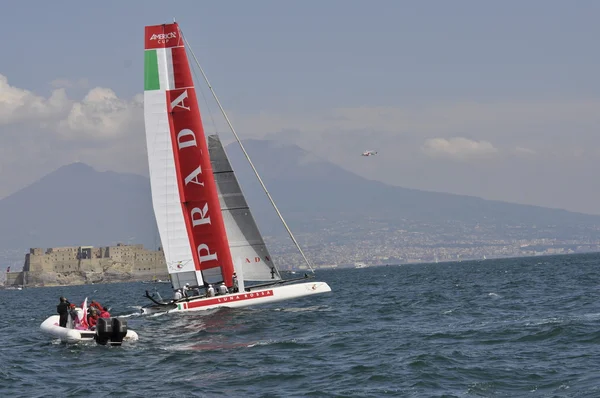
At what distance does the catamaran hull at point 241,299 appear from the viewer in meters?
34.9

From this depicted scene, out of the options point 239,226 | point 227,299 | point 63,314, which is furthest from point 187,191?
point 63,314

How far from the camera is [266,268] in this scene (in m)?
38.3

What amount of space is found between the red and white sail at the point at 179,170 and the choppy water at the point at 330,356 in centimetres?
328

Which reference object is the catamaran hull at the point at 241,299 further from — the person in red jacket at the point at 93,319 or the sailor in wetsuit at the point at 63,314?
the person in red jacket at the point at 93,319

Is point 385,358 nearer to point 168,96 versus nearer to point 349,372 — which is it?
point 349,372

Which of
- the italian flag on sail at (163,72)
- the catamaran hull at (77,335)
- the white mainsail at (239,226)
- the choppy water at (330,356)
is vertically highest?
the italian flag on sail at (163,72)

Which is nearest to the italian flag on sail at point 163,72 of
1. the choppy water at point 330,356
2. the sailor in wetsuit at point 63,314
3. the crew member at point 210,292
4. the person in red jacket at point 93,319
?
the crew member at point 210,292

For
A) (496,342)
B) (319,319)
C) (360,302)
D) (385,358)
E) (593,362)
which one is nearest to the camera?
(593,362)

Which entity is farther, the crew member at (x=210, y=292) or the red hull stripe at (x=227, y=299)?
the crew member at (x=210, y=292)

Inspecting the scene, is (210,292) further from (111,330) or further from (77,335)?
(111,330)

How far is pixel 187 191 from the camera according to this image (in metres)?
38.2

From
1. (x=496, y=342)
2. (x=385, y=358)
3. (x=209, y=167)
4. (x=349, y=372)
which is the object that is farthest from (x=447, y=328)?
(x=209, y=167)

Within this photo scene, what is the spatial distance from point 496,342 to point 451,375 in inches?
199

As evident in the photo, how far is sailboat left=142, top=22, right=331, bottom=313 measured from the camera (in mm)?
37781
